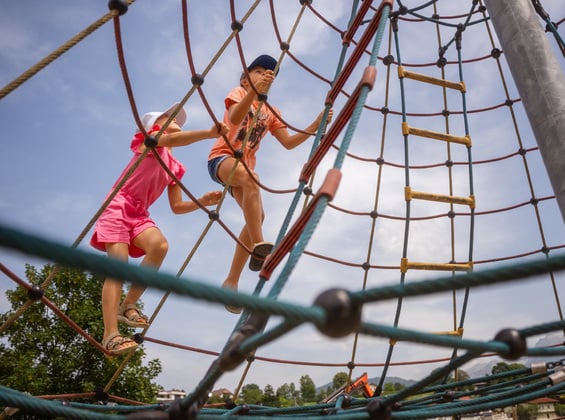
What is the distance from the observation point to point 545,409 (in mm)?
31453

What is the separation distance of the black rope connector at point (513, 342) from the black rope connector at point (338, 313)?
0.39 m

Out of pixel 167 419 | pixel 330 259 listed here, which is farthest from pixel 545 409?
pixel 167 419

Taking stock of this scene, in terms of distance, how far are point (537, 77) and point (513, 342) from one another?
100 centimetres

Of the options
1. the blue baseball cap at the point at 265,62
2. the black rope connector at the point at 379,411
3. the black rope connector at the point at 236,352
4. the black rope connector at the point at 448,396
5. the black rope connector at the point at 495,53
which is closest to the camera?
the black rope connector at the point at 236,352

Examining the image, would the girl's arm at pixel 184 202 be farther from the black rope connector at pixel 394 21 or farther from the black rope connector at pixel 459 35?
the black rope connector at pixel 459 35

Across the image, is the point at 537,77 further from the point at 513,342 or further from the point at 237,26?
the point at 237,26

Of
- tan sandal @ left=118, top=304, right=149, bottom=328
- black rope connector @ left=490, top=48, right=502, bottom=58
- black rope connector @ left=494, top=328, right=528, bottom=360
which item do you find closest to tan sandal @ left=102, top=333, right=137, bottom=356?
tan sandal @ left=118, top=304, right=149, bottom=328

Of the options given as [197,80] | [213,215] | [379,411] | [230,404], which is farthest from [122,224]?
[379,411]

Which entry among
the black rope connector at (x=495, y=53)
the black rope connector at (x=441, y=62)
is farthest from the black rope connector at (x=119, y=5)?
the black rope connector at (x=495, y=53)

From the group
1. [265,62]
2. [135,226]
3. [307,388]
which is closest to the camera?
[135,226]

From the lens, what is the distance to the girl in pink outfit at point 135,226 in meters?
1.86

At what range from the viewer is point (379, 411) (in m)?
1.19

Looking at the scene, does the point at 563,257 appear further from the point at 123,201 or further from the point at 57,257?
the point at 123,201

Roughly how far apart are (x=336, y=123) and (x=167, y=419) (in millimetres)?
866
